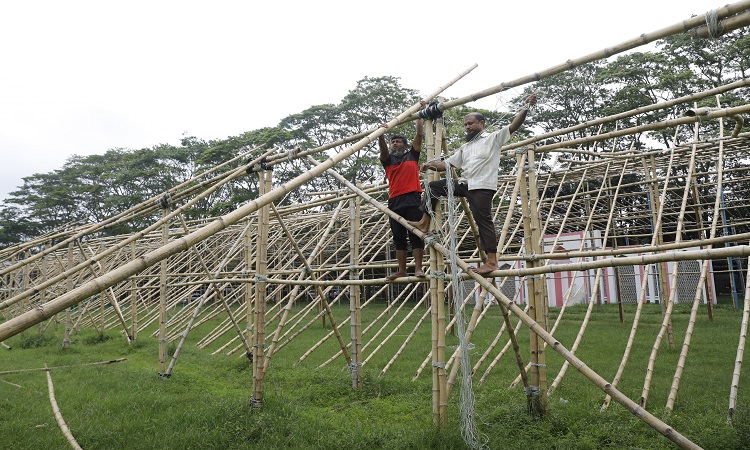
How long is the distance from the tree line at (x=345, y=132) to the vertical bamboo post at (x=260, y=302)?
327 inches

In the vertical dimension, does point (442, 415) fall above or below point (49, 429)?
below

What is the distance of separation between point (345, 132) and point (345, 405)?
62.9 feet

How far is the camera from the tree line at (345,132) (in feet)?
53.4

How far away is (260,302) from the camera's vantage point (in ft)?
17.7

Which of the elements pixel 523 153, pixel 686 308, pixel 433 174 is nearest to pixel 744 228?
pixel 686 308

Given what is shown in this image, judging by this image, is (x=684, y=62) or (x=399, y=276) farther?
(x=684, y=62)

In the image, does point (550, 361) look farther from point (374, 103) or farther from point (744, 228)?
point (374, 103)

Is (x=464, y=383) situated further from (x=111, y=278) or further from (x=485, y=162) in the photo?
(x=111, y=278)

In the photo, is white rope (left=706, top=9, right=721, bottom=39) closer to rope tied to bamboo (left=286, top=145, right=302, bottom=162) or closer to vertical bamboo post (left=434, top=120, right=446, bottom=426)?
vertical bamboo post (left=434, top=120, right=446, bottom=426)

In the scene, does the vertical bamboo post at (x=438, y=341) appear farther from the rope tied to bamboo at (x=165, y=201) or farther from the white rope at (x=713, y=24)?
the rope tied to bamboo at (x=165, y=201)

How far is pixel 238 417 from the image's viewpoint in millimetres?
4680

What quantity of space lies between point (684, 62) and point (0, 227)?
3541cm

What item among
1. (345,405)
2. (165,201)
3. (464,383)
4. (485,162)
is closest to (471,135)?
(485,162)

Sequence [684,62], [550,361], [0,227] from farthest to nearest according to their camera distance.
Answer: [0,227]
[684,62]
[550,361]
